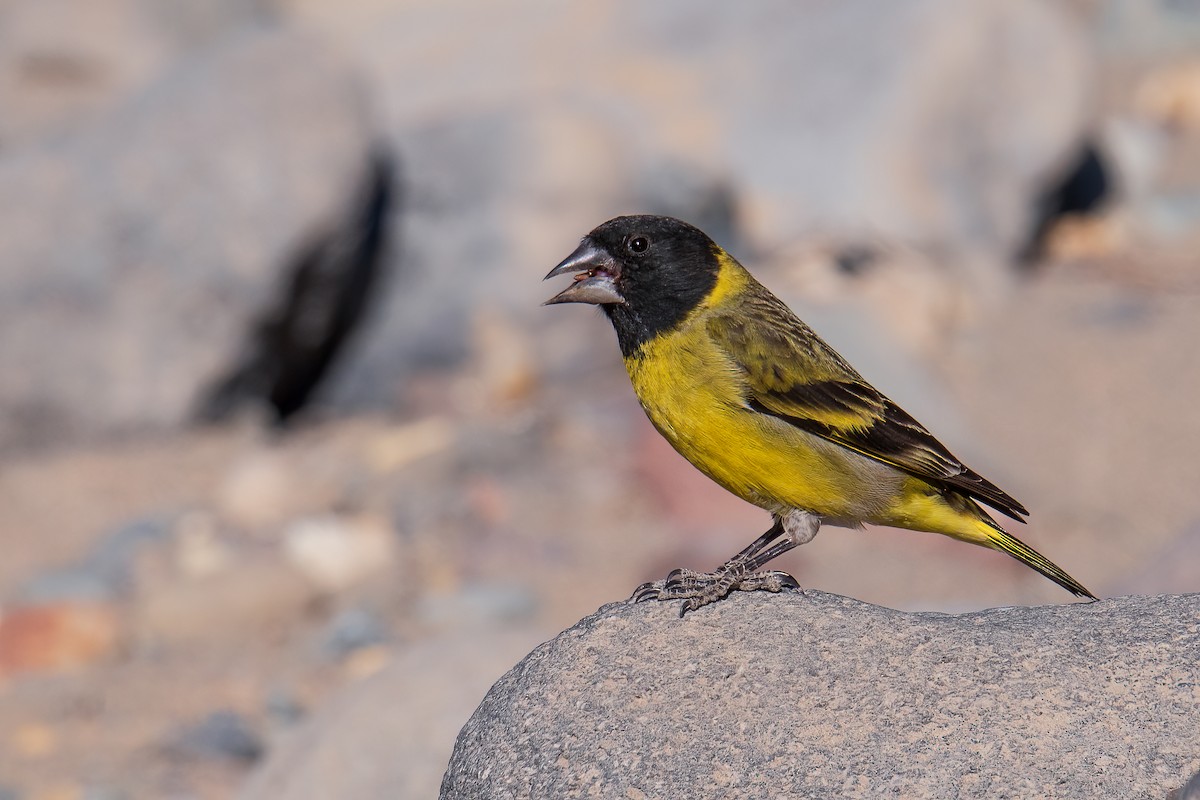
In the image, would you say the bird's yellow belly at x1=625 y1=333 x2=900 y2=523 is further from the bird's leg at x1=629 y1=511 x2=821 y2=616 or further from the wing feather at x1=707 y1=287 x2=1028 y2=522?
the bird's leg at x1=629 y1=511 x2=821 y2=616

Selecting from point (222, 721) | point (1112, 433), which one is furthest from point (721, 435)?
point (1112, 433)

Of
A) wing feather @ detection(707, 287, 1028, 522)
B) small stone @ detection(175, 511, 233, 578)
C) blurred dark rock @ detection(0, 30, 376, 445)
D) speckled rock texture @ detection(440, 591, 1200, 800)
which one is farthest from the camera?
blurred dark rock @ detection(0, 30, 376, 445)

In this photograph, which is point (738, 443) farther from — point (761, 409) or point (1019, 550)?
point (1019, 550)

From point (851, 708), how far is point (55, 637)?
483cm

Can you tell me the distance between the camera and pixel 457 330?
9930 mm

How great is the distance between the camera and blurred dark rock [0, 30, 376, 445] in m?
9.04

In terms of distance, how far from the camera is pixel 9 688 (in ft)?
22.5

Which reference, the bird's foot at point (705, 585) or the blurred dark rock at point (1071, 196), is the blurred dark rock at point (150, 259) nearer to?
the blurred dark rock at point (1071, 196)

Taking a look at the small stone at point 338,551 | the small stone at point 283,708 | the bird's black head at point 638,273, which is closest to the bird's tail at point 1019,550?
the bird's black head at point 638,273

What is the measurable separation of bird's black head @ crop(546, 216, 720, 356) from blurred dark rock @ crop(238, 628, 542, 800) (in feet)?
4.13

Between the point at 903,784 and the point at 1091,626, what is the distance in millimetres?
688

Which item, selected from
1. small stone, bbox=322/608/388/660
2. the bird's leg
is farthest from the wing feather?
small stone, bbox=322/608/388/660

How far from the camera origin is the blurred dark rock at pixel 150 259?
356 inches

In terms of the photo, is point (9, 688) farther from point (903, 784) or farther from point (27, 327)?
point (903, 784)
